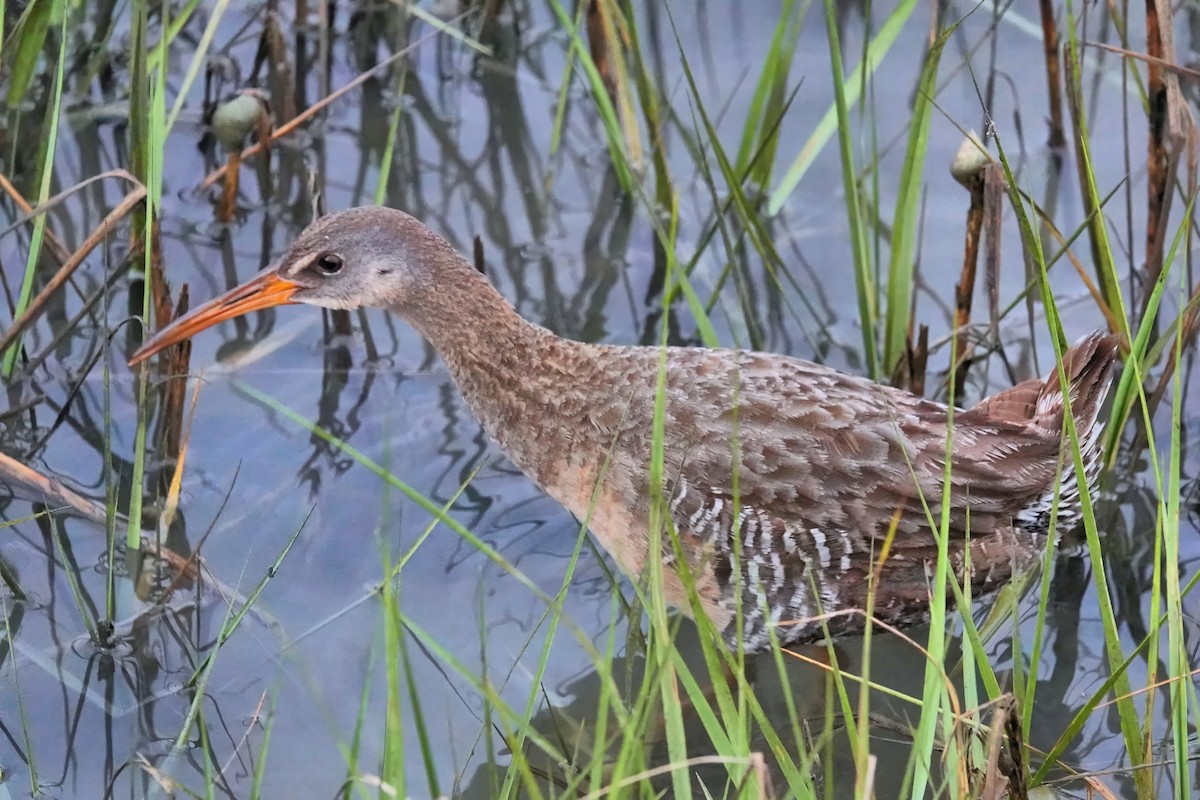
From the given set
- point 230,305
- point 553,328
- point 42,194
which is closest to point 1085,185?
point 553,328

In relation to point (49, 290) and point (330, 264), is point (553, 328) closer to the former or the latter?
point (330, 264)

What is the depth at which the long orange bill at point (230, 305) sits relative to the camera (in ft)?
10.5

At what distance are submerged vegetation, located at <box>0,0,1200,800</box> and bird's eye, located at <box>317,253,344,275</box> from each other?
361 mm

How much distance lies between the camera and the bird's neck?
10.2 feet

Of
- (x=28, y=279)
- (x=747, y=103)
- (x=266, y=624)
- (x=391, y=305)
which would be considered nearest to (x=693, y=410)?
(x=391, y=305)

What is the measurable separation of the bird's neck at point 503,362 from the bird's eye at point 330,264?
0.19m

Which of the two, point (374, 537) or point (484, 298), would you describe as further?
point (374, 537)

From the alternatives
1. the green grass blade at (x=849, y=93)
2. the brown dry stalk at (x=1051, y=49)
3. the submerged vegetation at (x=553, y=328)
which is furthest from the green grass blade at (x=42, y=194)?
the brown dry stalk at (x=1051, y=49)

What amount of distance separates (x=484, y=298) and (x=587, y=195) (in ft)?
4.29

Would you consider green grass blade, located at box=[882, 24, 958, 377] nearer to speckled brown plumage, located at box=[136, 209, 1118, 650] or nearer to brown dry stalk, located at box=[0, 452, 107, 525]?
speckled brown plumage, located at box=[136, 209, 1118, 650]

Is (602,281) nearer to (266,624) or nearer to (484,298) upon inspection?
(484,298)

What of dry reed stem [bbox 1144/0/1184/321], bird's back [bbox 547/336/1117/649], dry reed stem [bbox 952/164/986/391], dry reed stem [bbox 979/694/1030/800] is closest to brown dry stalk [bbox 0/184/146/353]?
bird's back [bbox 547/336/1117/649]

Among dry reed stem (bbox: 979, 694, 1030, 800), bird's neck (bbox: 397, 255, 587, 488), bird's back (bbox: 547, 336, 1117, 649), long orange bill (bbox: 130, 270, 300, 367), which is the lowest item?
dry reed stem (bbox: 979, 694, 1030, 800)

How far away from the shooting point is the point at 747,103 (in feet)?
15.2
